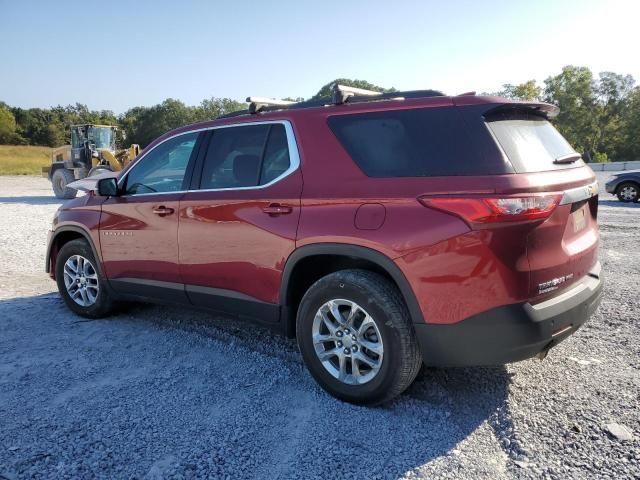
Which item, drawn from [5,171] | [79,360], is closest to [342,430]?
[79,360]

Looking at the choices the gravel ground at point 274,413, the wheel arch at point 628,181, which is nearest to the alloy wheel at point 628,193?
the wheel arch at point 628,181

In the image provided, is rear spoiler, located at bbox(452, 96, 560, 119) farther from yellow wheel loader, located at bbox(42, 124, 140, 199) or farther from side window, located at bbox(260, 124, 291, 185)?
yellow wheel loader, located at bbox(42, 124, 140, 199)

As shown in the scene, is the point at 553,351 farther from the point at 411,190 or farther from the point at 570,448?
the point at 411,190

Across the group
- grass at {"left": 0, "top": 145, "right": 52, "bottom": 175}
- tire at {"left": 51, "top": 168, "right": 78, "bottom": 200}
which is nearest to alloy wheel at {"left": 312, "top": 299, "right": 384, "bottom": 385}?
tire at {"left": 51, "top": 168, "right": 78, "bottom": 200}

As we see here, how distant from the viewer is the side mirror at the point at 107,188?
443cm

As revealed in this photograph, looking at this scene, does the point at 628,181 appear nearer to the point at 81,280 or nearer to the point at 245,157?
the point at 245,157

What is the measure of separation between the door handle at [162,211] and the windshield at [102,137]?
18.9 meters

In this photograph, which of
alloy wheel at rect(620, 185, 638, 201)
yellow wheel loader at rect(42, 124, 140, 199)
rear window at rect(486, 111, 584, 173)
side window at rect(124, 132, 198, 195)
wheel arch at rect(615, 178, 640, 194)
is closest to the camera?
rear window at rect(486, 111, 584, 173)

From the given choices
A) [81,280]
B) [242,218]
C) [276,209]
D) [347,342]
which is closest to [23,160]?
[81,280]

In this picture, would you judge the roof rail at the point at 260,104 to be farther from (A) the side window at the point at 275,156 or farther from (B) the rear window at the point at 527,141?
(B) the rear window at the point at 527,141

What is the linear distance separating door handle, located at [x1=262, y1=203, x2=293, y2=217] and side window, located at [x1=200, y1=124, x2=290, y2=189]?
0.22 meters

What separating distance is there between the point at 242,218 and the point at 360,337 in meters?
1.19

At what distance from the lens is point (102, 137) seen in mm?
21250

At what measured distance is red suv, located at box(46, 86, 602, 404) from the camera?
2.59 meters
